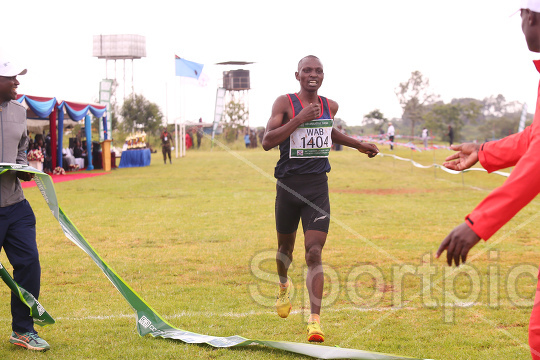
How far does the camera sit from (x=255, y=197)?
15688mm

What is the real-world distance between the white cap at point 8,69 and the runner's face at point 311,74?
7.61 feet

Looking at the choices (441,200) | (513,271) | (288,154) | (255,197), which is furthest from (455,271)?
(255,197)

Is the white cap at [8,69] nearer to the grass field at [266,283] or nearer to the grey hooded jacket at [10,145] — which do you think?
the grey hooded jacket at [10,145]

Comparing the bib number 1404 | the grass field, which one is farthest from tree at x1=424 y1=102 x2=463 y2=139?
the bib number 1404

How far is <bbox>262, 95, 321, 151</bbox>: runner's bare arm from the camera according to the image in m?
4.82

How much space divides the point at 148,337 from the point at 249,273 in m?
2.54

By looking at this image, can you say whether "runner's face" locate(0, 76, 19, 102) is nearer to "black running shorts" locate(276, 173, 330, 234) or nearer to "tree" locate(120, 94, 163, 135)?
"black running shorts" locate(276, 173, 330, 234)

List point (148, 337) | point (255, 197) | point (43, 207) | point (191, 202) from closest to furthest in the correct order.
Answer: point (148, 337) → point (43, 207) → point (191, 202) → point (255, 197)

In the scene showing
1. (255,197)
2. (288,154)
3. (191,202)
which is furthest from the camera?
(255,197)

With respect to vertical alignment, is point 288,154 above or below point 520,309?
above

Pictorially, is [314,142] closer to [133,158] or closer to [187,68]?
[133,158]

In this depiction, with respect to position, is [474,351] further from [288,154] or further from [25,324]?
[25,324]

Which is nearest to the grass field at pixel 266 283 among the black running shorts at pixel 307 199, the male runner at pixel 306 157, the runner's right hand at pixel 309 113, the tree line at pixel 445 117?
the male runner at pixel 306 157

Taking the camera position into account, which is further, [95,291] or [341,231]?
[341,231]
